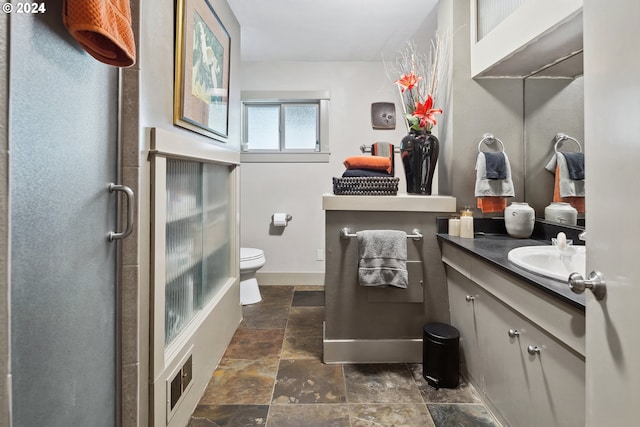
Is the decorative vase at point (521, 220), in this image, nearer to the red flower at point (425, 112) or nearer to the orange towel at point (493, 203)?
the orange towel at point (493, 203)

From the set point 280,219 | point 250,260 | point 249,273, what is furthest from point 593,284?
point 280,219

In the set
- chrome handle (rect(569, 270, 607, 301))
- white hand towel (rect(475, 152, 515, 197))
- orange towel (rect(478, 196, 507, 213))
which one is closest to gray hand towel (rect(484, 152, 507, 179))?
white hand towel (rect(475, 152, 515, 197))

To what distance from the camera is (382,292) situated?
1.93 metres

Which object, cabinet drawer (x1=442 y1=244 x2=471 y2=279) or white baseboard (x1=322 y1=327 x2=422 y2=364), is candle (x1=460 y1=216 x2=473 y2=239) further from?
white baseboard (x1=322 y1=327 x2=422 y2=364)

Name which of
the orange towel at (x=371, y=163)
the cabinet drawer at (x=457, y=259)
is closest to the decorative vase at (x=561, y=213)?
the cabinet drawer at (x=457, y=259)

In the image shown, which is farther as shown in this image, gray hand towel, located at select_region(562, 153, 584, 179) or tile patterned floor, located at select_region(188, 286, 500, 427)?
gray hand towel, located at select_region(562, 153, 584, 179)

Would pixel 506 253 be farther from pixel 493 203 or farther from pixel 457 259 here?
pixel 493 203

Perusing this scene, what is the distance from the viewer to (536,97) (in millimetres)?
1932

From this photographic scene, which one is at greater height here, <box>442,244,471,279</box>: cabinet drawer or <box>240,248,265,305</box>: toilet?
<box>442,244,471,279</box>: cabinet drawer

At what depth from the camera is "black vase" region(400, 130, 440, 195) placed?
204cm

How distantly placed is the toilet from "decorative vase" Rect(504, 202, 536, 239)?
1.88 m

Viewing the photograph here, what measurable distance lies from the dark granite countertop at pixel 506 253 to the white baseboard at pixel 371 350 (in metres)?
0.67

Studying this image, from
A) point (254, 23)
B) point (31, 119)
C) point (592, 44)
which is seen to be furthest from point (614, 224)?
point (254, 23)

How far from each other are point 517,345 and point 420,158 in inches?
45.9
